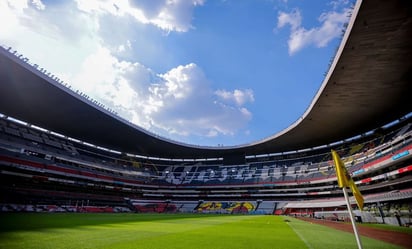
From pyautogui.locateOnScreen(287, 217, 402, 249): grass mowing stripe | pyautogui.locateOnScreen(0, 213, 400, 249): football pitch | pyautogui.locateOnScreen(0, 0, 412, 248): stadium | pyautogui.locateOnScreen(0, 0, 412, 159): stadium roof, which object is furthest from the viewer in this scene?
pyautogui.locateOnScreen(0, 0, 412, 248): stadium

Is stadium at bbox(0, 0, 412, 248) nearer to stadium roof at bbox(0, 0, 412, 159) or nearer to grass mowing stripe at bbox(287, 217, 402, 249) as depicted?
stadium roof at bbox(0, 0, 412, 159)

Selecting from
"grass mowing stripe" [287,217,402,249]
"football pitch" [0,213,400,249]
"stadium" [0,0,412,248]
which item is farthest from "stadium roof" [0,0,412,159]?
"football pitch" [0,213,400,249]

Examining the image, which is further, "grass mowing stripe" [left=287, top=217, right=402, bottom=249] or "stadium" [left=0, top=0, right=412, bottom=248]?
"stadium" [left=0, top=0, right=412, bottom=248]

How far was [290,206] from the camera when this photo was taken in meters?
53.2

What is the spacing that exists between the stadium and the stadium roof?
0.13 m

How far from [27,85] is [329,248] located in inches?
1395

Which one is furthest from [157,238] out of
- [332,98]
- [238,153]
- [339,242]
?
[238,153]

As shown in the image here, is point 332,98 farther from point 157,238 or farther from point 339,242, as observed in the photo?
point 157,238

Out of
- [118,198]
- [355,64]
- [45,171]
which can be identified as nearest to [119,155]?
[118,198]

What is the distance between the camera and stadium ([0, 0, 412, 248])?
23875 millimetres

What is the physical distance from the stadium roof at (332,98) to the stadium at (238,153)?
0.42 ft

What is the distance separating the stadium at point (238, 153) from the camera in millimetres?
23875

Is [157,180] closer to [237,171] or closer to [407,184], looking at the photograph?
[237,171]

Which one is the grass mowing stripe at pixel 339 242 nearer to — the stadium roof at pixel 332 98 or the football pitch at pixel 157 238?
the football pitch at pixel 157 238
